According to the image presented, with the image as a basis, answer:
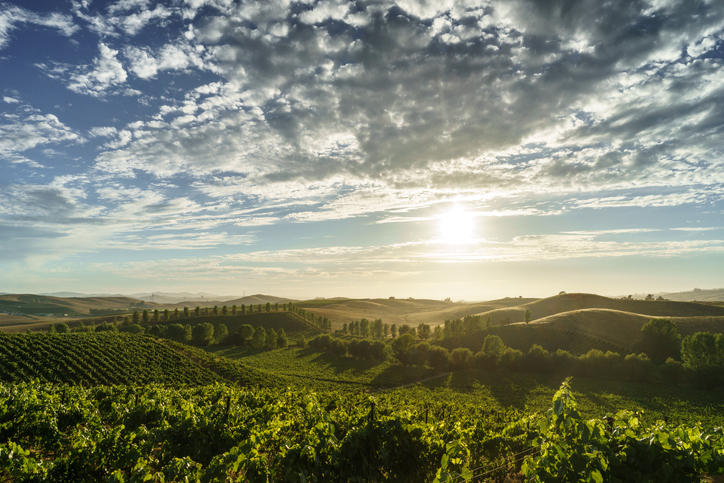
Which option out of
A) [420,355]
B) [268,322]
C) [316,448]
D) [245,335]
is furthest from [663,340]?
[268,322]

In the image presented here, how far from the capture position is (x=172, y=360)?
6319cm

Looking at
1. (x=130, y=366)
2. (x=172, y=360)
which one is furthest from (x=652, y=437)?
(x=172, y=360)

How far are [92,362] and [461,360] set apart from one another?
77025 millimetres

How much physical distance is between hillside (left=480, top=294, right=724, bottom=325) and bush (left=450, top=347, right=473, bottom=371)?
64350 mm

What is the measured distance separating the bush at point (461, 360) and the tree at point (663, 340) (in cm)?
4466

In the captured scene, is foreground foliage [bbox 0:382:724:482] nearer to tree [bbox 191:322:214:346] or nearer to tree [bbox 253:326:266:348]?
tree [bbox 253:326:266:348]

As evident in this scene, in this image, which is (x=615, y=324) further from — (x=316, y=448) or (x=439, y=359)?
(x=316, y=448)

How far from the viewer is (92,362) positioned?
175 feet

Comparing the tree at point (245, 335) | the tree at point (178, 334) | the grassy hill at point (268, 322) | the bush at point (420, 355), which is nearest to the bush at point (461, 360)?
the bush at point (420, 355)

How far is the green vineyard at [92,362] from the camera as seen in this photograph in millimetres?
47344

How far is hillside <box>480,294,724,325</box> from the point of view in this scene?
432 feet

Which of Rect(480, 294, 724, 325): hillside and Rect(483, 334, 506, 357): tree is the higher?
Rect(480, 294, 724, 325): hillside

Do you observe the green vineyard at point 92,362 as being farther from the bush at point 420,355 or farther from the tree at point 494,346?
the tree at point 494,346

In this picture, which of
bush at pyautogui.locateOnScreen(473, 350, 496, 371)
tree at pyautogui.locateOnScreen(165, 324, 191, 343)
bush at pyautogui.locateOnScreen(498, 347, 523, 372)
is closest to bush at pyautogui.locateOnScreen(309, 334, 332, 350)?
tree at pyautogui.locateOnScreen(165, 324, 191, 343)
